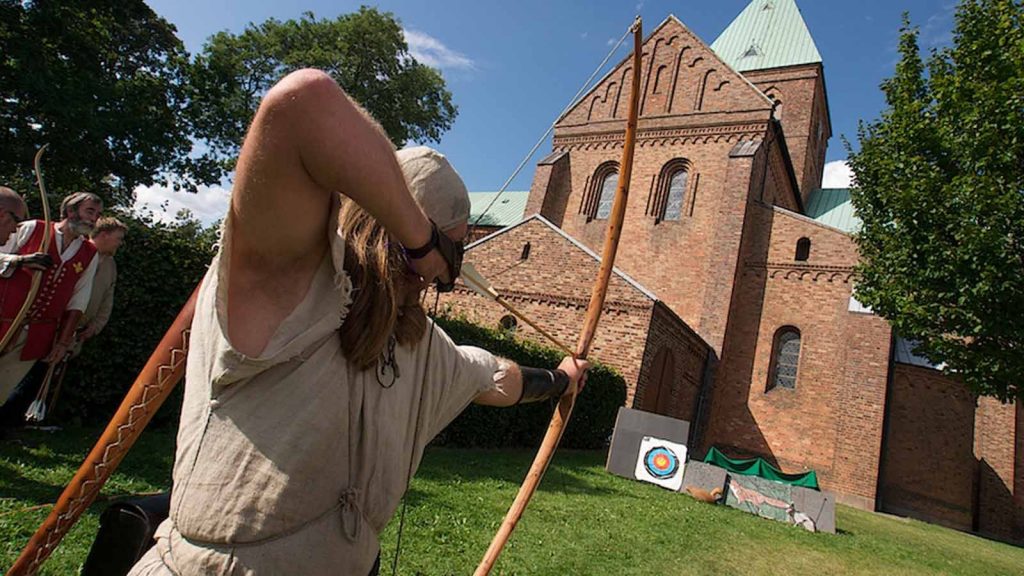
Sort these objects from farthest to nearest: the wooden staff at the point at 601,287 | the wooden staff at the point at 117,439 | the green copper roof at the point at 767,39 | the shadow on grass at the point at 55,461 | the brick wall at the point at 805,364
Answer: the green copper roof at the point at 767,39 → the brick wall at the point at 805,364 → the shadow on grass at the point at 55,461 → the wooden staff at the point at 601,287 → the wooden staff at the point at 117,439

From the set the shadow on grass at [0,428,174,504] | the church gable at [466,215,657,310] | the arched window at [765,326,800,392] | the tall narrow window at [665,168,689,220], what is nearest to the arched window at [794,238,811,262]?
the arched window at [765,326,800,392]

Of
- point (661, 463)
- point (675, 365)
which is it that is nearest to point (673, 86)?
point (675, 365)

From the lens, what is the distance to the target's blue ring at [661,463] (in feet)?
31.8

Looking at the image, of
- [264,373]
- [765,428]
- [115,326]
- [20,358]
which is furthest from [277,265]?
[765,428]

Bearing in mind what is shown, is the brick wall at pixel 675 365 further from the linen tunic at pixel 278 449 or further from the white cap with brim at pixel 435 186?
the linen tunic at pixel 278 449

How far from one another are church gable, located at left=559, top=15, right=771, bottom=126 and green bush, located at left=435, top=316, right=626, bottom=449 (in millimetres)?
12714

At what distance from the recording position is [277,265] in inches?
37.3

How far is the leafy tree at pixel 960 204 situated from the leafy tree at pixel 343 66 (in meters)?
16.4

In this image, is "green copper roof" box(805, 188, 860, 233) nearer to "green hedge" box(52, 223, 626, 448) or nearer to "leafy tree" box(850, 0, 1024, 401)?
"leafy tree" box(850, 0, 1024, 401)

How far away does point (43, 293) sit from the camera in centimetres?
368

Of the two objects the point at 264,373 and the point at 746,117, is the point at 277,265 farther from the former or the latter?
the point at 746,117

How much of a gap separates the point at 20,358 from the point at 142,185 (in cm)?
1714

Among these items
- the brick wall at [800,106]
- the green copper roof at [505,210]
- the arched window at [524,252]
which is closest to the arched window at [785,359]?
the arched window at [524,252]

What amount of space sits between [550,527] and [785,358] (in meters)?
14.9
